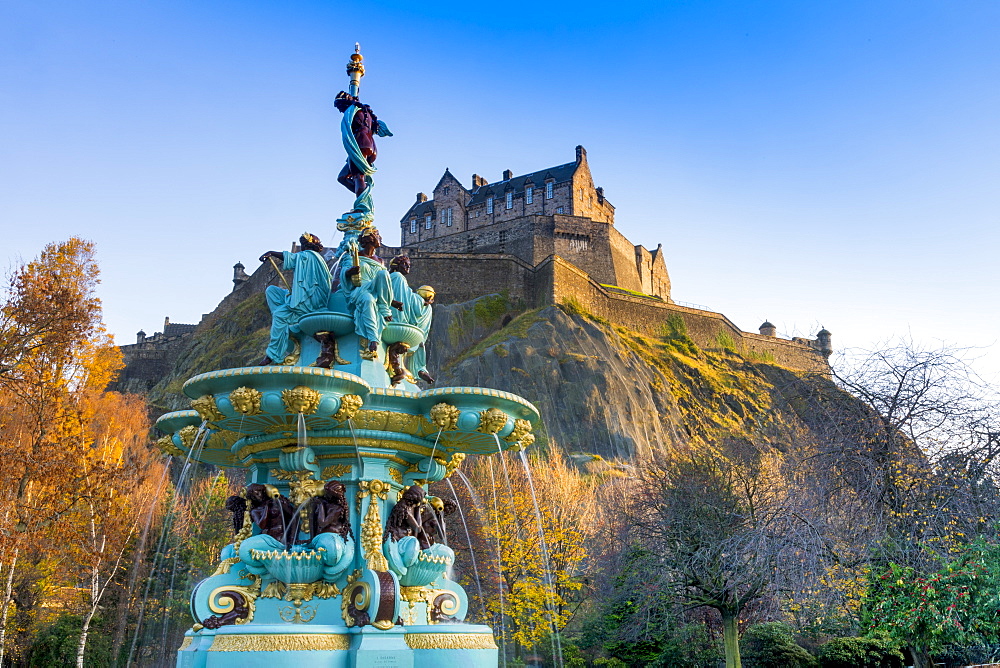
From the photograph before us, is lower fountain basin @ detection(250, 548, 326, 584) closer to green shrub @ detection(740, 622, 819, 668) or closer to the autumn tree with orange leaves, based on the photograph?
the autumn tree with orange leaves

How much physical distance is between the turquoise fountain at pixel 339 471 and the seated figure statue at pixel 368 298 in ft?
0.06

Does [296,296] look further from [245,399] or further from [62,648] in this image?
[62,648]

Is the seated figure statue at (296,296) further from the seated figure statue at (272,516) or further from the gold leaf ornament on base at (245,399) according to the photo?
the gold leaf ornament on base at (245,399)

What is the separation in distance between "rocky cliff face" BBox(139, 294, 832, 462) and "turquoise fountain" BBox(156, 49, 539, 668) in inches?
1472

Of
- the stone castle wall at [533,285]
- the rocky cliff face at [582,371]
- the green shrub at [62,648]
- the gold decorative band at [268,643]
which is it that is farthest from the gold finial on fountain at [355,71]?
the stone castle wall at [533,285]

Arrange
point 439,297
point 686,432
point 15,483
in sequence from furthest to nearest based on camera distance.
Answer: point 439,297, point 686,432, point 15,483

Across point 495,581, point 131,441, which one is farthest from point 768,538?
point 131,441

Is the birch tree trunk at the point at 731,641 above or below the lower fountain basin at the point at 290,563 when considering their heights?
below

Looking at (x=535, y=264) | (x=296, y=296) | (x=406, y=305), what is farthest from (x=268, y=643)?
(x=535, y=264)

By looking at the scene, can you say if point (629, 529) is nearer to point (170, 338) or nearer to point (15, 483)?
point (15, 483)

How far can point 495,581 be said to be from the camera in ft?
94.6

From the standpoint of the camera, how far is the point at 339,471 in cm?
913

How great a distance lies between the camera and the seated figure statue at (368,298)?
9.68 metres

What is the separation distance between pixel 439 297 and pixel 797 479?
5879cm
